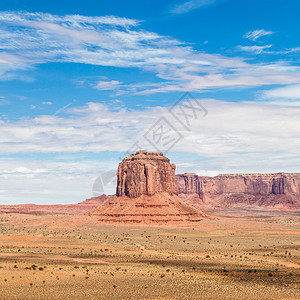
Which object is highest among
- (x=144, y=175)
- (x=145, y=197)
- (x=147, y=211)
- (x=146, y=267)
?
(x=144, y=175)

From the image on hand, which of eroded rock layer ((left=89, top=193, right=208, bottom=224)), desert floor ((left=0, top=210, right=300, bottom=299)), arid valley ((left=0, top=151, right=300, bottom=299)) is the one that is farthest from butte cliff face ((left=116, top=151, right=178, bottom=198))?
desert floor ((left=0, top=210, right=300, bottom=299))

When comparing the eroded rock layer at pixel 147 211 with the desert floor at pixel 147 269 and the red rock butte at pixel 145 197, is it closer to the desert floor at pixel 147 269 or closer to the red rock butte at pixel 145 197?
the red rock butte at pixel 145 197

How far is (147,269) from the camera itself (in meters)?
50.0

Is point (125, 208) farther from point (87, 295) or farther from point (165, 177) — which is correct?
point (87, 295)

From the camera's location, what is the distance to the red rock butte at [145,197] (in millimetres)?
130500

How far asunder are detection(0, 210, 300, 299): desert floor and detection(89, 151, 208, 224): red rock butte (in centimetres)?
4194

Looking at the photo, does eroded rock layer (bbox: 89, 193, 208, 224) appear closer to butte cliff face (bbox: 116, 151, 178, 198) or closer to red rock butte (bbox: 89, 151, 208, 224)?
red rock butte (bbox: 89, 151, 208, 224)

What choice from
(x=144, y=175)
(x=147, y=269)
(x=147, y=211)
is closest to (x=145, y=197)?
(x=144, y=175)

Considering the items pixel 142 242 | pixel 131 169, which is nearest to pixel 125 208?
pixel 131 169

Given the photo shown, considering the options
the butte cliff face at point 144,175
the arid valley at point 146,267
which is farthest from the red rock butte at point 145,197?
the arid valley at point 146,267

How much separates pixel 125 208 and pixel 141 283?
93661 mm

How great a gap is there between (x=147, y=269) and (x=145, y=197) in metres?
88.6

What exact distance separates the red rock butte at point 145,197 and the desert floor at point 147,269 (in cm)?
4194

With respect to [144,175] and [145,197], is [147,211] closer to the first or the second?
[145,197]
